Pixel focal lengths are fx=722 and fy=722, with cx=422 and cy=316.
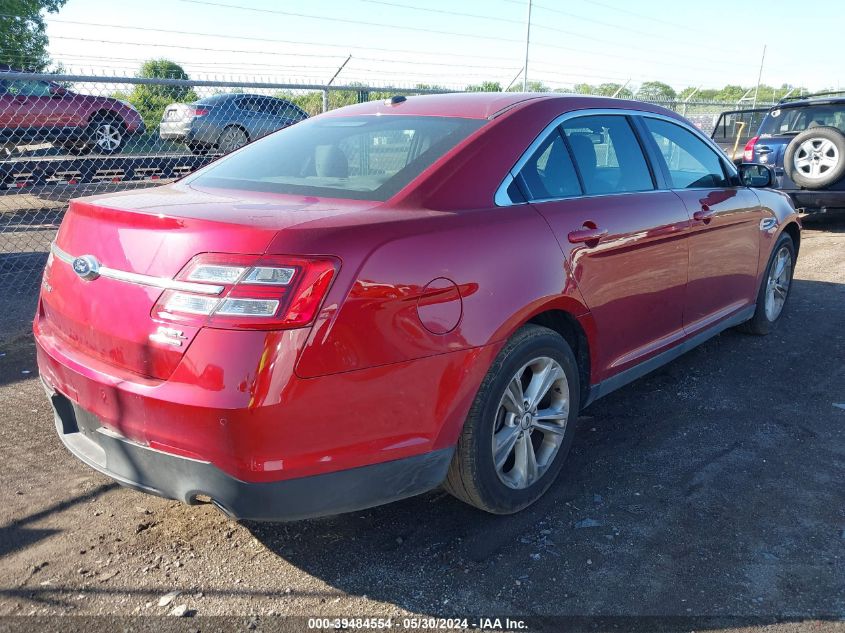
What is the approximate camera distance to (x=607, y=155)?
12.0 feet

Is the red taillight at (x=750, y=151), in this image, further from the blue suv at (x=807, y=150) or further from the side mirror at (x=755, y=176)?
the side mirror at (x=755, y=176)

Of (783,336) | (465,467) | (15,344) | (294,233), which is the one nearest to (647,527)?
(465,467)

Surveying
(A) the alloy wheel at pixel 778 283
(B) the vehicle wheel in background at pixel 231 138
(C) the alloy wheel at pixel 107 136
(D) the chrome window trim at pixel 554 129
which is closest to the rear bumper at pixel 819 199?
(A) the alloy wheel at pixel 778 283

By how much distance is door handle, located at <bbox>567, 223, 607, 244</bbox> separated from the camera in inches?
121

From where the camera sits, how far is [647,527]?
2.92 m

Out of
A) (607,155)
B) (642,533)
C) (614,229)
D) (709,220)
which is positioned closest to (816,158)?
(709,220)

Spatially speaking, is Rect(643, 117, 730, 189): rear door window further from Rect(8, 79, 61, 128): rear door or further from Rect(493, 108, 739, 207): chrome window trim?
Rect(8, 79, 61, 128): rear door

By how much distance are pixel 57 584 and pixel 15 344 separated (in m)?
2.98

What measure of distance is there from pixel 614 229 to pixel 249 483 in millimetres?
2015

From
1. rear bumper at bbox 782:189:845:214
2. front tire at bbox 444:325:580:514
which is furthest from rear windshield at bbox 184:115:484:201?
rear bumper at bbox 782:189:845:214

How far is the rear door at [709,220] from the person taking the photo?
4.02 metres

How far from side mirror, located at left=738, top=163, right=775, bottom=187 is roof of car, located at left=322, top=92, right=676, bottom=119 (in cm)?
Result: 148

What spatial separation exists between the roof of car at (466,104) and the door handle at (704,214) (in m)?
0.75

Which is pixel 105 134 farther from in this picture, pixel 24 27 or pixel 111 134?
pixel 24 27
